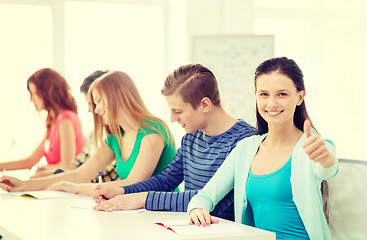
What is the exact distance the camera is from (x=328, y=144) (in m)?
1.70

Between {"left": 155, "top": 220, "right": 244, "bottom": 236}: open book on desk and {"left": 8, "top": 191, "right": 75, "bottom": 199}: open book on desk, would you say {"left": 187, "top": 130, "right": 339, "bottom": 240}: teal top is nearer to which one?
{"left": 155, "top": 220, "right": 244, "bottom": 236}: open book on desk

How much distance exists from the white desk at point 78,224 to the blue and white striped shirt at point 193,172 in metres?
0.06

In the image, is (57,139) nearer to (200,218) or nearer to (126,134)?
(126,134)

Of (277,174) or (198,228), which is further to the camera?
(277,174)

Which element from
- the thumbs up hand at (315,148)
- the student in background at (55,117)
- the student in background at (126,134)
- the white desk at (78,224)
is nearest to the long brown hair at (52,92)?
the student in background at (55,117)

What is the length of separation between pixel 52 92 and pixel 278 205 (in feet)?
7.49

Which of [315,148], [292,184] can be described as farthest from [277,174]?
[315,148]

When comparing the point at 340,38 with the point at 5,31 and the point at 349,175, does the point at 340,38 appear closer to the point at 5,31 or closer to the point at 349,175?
the point at 5,31

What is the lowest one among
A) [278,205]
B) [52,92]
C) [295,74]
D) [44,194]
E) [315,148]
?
[44,194]

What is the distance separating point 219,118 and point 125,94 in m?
0.65

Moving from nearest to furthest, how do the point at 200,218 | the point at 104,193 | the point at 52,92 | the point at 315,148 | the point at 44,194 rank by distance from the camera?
the point at 315,148 < the point at 200,218 < the point at 104,193 < the point at 44,194 < the point at 52,92

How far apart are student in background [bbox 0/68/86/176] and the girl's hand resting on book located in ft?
6.61

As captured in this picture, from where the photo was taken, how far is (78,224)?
175 centimetres

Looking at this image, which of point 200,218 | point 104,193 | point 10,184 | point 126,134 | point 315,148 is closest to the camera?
point 315,148
